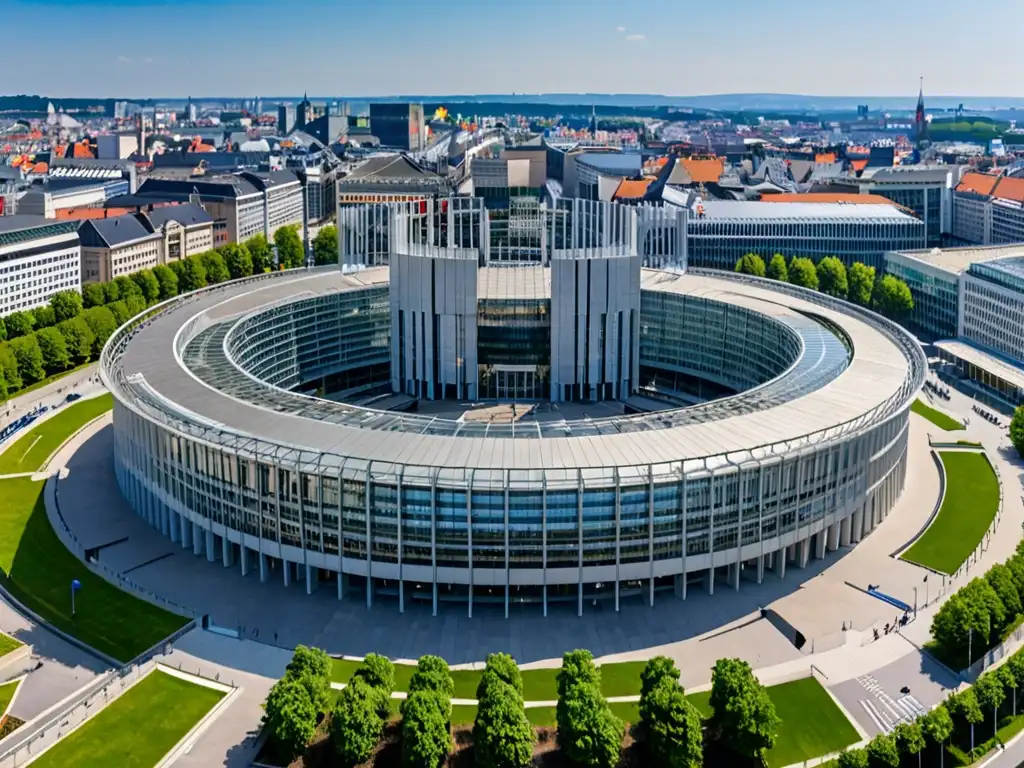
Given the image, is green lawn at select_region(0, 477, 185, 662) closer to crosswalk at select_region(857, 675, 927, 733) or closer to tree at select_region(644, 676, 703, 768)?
tree at select_region(644, 676, 703, 768)

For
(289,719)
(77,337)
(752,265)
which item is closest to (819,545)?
(289,719)

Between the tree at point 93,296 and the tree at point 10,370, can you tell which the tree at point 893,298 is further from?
the tree at point 10,370

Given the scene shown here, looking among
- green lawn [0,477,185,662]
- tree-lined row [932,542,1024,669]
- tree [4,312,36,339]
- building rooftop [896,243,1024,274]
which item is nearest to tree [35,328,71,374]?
tree [4,312,36,339]

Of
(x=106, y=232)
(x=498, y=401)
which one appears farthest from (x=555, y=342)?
(x=106, y=232)

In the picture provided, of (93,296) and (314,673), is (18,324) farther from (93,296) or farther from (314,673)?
(314,673)

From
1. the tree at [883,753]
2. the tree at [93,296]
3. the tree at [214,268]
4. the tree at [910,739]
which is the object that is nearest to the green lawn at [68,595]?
the tree at [883,753]

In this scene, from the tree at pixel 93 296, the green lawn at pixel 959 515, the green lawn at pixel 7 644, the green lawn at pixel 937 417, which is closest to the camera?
the green lawn at pixel 7 644

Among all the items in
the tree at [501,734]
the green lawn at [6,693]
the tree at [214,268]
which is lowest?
the green lawn at [6,693]
